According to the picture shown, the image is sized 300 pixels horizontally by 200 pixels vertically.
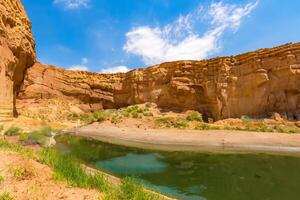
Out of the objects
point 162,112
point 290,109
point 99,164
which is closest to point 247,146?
point 99,164

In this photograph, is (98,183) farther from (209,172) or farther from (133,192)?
(209,172)

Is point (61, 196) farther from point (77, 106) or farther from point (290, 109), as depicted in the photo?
point (77, 106)

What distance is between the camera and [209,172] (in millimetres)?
16078

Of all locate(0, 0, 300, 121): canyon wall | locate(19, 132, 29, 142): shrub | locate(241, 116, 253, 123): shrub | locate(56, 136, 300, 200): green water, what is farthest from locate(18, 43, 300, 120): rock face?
locate(19, 132, 29, 142): shrub

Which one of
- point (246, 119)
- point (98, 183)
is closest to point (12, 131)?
point (98, 183)

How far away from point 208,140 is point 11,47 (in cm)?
1858

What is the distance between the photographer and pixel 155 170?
53.9 feet

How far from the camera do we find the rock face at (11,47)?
70.5 feet

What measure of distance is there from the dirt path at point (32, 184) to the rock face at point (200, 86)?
34935 mm

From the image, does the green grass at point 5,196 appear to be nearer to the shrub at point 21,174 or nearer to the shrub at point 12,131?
the shrub at point 21,174

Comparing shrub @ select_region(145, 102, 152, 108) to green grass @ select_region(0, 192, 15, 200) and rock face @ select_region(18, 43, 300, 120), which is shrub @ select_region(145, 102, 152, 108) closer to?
rock face @ select_region(18, 43, 300, 120)

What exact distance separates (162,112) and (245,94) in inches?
601

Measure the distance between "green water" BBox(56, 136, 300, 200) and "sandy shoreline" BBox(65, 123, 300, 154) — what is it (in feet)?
8.72

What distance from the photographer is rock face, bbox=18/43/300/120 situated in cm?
3791
